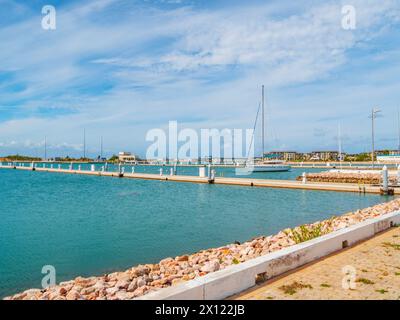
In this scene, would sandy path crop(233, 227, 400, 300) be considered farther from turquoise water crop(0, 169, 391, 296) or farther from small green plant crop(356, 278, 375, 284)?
turquoise water crop(0, 169, 391, 296)

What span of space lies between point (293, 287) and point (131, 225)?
1282 cm

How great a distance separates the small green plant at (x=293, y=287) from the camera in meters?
5.02

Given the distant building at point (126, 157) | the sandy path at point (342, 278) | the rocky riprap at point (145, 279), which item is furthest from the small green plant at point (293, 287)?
the distant building at point (126, 157)

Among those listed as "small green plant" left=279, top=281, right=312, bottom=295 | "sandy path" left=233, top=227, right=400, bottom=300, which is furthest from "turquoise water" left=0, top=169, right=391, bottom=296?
"small green plant" left=279, top=281, right=312, bottom=295

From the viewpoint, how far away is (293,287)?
17.0 ft

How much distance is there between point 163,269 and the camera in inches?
358

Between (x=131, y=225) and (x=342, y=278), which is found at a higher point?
(x=342, y=278)

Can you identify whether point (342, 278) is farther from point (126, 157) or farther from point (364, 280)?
point (126, 157)

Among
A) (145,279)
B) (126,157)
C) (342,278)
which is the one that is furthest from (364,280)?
(126,157)

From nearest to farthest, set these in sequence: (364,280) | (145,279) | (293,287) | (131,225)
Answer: (293,287) < (364,280) < (145,279) < (131,225)

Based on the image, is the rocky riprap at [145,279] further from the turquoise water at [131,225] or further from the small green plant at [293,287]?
the small green plant at [293,287]

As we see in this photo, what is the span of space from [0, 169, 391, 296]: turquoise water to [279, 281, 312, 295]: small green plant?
645 centimetres
